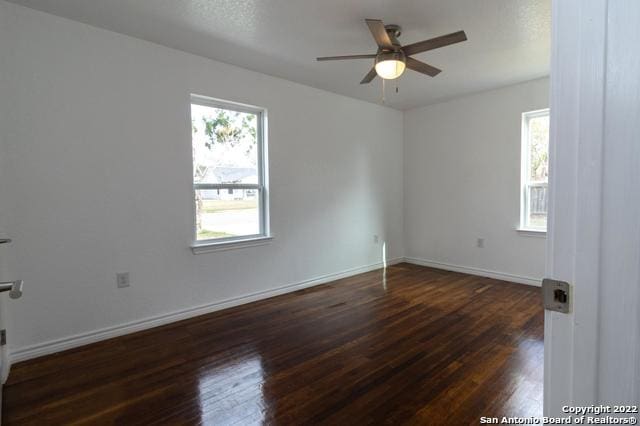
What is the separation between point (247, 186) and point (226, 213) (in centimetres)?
39

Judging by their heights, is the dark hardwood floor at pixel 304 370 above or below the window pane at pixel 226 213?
below

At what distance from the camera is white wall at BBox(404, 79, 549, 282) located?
4.30 metres

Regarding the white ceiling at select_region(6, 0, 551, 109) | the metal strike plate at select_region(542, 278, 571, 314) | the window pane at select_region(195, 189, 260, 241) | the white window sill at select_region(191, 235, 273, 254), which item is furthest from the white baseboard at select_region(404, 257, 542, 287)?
the metal strike plate at select_region(542, 278, 571, 314)

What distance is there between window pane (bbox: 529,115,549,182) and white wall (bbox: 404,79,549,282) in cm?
18

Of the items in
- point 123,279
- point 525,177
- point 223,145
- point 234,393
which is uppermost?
point 223,145

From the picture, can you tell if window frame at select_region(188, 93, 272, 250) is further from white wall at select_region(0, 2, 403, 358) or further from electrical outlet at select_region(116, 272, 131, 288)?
electrical outlet at select_region(116, 272, 131, 288)

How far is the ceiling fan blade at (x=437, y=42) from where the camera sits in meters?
2.25

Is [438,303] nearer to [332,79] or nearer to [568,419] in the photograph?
[332,79]

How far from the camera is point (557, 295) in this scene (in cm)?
64

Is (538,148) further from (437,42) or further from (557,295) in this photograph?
(557,295)

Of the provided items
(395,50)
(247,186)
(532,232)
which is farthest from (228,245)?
(532,232)

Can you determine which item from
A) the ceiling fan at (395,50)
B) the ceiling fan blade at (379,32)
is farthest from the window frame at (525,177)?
the ceiling fan blade at (379,32)

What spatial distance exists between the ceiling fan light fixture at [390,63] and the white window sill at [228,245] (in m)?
2.17

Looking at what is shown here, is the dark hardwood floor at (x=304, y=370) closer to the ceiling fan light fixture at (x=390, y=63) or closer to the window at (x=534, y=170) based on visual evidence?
the window at (x=534, y=170)
